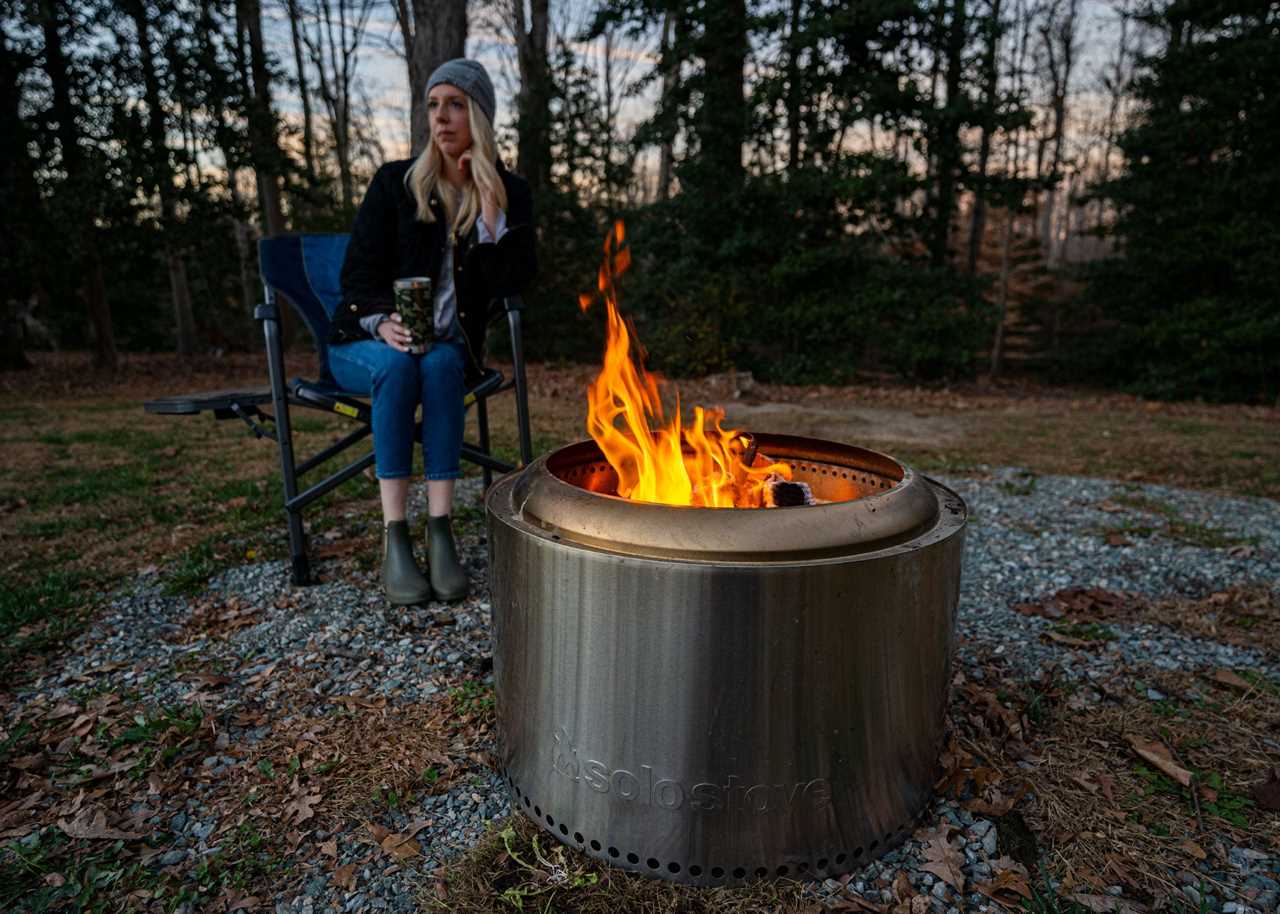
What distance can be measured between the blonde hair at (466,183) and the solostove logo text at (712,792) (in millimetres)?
2179

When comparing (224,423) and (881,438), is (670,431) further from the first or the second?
(224,423)

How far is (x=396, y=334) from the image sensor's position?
2.61m

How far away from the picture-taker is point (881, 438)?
6547 mm

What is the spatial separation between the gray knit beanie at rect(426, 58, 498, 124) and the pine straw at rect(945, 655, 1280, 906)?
102 inches

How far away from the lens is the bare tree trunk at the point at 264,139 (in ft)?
34.0

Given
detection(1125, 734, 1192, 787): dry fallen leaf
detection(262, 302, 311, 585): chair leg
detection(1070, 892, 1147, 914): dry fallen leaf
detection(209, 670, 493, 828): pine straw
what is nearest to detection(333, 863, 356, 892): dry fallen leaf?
detection(209, 670, 493, 828): pine straw

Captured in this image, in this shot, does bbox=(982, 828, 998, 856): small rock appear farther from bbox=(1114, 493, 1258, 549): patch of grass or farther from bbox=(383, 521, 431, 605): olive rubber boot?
bbox=(1114, 493, 1258, 549): patch of grass

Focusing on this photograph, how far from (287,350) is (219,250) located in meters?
5.09

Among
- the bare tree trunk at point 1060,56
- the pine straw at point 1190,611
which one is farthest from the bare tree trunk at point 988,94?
the pine straw at point 1190,611

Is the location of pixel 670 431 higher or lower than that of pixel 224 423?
higher

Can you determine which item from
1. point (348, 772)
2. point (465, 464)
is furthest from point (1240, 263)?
point (348, 772)

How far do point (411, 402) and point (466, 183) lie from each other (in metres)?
0.96

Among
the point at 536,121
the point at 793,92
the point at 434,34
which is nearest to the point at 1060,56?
the point at 793,92

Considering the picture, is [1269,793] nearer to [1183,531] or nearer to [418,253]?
[1183,531]
